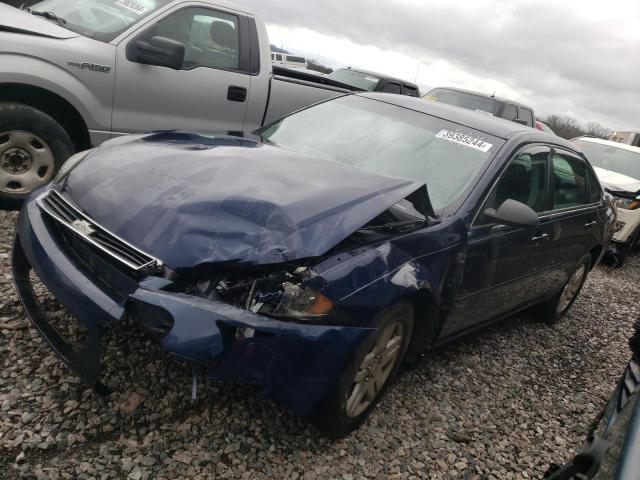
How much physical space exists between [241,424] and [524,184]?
229 centimetres

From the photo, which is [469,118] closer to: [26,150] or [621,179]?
[26,150]

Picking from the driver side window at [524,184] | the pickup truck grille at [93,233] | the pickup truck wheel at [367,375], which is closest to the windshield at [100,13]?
the pickup truck grille at [93,233]

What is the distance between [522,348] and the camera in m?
4.29

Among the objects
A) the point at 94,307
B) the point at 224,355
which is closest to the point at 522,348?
the point at 224,355

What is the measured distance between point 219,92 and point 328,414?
3477 millimetres

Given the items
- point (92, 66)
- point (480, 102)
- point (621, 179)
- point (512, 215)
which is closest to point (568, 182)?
point (512, 215)

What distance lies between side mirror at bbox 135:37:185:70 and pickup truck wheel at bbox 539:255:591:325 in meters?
3.80

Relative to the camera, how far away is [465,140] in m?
3.28

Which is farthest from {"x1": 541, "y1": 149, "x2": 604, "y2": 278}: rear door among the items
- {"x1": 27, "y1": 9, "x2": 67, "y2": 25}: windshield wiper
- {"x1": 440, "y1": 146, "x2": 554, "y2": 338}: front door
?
{"x1": 27, "y1": 9, "x2": 67, "y2": 25}: windshield wiper

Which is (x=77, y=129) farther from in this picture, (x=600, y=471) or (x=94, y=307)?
(x=600, y=471)

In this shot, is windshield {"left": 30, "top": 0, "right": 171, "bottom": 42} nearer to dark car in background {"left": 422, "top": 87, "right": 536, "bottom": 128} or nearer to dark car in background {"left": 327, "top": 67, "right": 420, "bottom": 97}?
dark car in background {"left": 327, "top": 67, "right": 420, "bottom": 97}

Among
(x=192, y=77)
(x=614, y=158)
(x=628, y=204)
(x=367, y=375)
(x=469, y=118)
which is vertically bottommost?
(x=367, y=375)

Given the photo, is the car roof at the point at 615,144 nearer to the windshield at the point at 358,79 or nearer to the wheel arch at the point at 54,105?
the windshield at the point at 358,79

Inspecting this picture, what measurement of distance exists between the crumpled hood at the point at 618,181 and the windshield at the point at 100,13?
689cm
